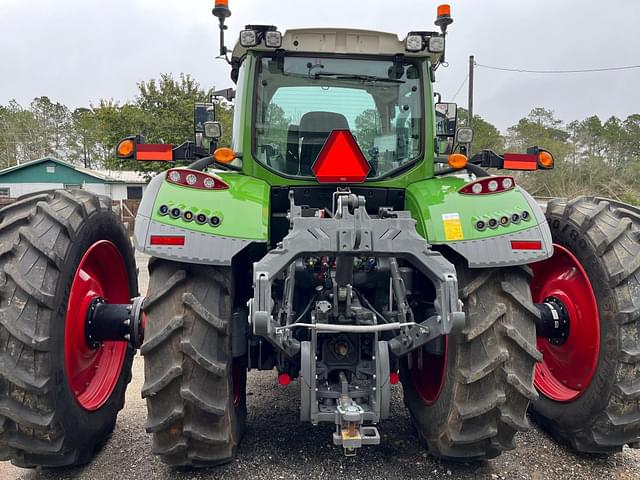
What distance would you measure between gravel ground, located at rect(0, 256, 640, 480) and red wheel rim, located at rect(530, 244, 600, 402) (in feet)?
1.23

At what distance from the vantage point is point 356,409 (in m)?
2.27

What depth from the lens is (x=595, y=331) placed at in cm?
295

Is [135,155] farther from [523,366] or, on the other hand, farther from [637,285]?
[637,285]

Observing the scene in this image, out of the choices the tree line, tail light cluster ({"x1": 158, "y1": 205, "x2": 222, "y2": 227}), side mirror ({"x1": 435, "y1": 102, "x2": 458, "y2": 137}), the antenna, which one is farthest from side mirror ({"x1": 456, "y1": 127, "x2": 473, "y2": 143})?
the tree line

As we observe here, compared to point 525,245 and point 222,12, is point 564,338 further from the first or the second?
point 222,12

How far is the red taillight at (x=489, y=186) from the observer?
272 centimetres

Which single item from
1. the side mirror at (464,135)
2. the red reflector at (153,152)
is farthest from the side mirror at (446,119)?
the red reflector at (153,152)

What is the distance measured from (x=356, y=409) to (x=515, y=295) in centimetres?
102

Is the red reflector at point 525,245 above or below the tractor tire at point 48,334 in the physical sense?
above

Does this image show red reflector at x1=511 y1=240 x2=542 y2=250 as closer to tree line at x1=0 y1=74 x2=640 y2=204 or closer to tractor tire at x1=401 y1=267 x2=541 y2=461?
tractor tire at x1=401 y1=267 x2=541 y2=461

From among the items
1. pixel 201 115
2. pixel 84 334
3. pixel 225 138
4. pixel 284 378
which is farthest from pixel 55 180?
pixel 284 378

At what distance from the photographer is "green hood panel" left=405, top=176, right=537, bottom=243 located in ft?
8.38

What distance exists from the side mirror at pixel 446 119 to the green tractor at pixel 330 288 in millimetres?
664

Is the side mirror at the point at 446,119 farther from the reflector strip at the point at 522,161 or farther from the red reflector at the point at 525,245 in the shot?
the red reflector at the point at 525,245
